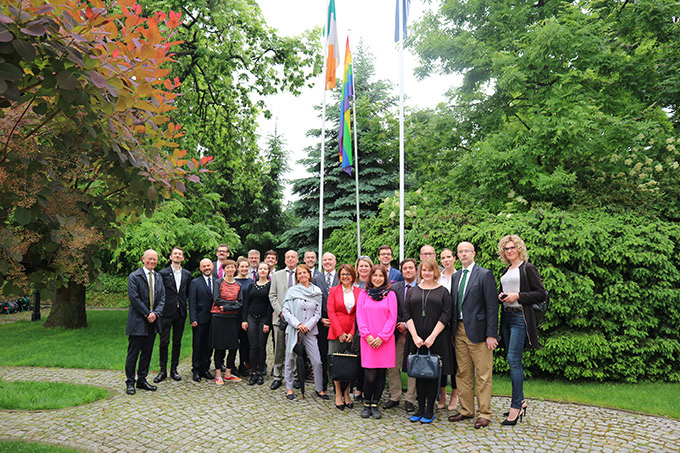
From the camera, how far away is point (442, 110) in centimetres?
1367

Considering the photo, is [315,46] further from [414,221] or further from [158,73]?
[158,73]

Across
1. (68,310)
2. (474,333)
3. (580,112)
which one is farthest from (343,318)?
(68,310)

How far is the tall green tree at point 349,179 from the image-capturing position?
1738 centimetres

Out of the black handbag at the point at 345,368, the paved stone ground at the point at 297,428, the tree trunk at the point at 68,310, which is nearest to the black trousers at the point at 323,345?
the paved stone ground at the point at 297,428

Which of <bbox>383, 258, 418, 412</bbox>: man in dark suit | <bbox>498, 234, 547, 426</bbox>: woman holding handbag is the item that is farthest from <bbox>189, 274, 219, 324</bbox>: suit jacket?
<bbox>498, 234, 547, 426</bbox>: woman holding handbag

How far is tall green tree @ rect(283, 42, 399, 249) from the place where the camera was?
57.0 feet

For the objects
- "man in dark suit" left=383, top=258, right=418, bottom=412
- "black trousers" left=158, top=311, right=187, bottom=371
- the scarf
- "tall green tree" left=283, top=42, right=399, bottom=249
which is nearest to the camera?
the scarf

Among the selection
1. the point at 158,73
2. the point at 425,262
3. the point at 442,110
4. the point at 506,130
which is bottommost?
the point at 425,262

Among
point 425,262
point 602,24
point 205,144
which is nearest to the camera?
point 425,262

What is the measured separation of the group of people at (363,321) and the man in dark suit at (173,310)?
0.02m

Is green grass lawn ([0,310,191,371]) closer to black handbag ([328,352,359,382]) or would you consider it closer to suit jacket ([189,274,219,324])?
suit jacket ([189,274,219,324])

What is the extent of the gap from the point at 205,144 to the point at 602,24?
1092 centimetres

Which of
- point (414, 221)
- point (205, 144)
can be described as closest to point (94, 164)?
point (414, 221)

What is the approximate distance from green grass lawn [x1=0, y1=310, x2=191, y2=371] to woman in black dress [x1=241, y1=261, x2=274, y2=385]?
2.07m
